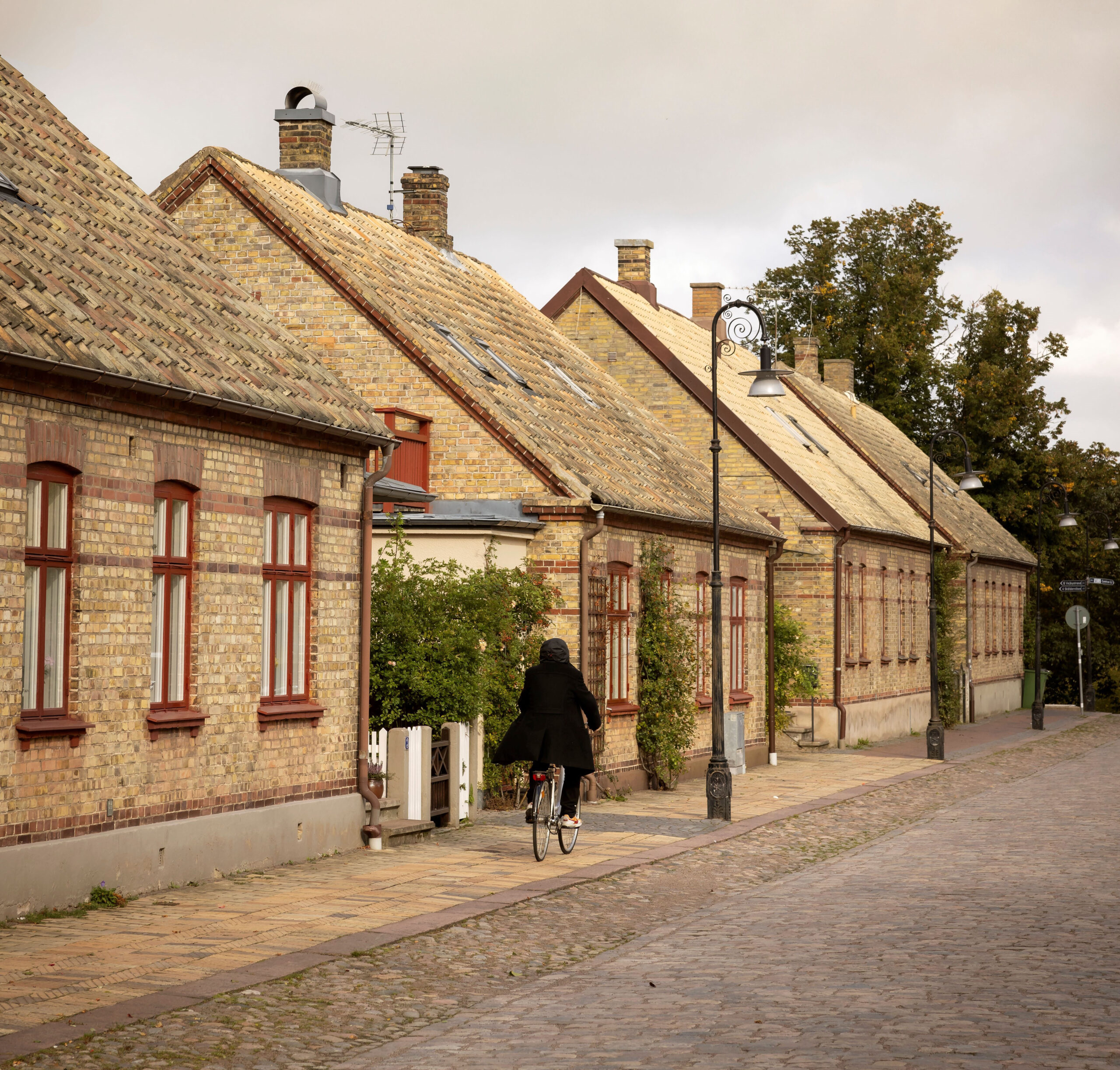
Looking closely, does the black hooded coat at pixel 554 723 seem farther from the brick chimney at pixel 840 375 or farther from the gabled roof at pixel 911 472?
the brick chimney at pixel 840 375

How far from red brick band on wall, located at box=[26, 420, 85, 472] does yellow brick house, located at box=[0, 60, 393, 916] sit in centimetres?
2

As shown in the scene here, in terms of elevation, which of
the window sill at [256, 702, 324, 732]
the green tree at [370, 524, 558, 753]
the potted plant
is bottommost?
the potted plant

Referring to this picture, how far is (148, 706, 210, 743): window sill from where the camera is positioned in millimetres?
12531

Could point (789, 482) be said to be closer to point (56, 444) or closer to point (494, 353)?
point (494, 353)

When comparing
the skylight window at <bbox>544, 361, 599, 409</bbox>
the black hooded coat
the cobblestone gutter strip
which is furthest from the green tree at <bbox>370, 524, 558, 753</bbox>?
the skylight window at <bbox>544, 361, 599, 409</bbox>

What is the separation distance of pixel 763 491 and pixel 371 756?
16.9 metres

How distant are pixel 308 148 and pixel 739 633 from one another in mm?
10000

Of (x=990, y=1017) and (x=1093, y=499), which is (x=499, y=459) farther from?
(x=1093, y=499)

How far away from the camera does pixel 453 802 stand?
56.5 ft

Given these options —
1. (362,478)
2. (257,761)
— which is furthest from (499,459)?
(257,761)

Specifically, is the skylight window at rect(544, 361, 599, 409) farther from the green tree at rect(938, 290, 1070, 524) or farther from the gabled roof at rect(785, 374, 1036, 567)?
the green tree at rect(938, 290, 1070, 524)

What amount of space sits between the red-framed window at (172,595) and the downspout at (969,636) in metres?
33.2

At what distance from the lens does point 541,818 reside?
14.5 metres

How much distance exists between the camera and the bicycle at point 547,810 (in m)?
14.4
